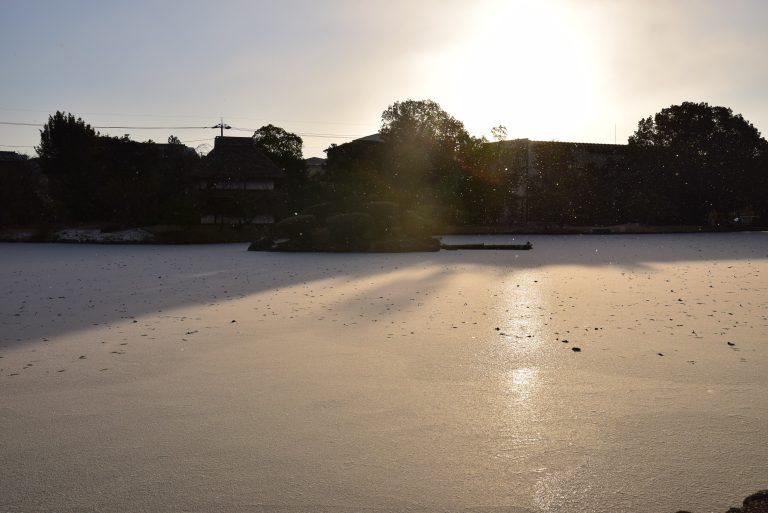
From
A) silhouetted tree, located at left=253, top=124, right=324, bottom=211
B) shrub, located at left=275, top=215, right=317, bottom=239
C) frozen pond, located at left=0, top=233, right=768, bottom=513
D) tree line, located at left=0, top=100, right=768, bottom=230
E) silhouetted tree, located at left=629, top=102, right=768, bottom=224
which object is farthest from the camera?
silhouetted tree, located at left=629, top=102, right=768, bottom=224

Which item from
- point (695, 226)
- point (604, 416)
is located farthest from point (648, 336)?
point (695, 226)

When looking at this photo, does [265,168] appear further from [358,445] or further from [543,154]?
[358,445]

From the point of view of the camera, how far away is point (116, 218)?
2941 centimetres

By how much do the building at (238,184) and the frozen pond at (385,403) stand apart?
21.6 meters

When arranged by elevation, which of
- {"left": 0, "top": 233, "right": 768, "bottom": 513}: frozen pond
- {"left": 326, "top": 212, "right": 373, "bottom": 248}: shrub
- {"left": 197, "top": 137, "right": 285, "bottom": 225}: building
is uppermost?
{"left": 197, "top": 137, "right": 285, "bottom": 225}: building

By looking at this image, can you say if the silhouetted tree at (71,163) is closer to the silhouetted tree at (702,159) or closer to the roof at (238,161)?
the roof at (238,161)

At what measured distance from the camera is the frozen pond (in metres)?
2.65

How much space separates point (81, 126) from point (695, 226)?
1432 inches

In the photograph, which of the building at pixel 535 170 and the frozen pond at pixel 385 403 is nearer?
the frozen pond at pixel 385 403

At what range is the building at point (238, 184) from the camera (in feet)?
98.6

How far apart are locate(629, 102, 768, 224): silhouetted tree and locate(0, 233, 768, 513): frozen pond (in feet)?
100

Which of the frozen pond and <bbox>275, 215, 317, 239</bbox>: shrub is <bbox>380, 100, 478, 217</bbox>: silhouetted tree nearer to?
<bbox>275, 215, 317, 239</bbox>: shrub

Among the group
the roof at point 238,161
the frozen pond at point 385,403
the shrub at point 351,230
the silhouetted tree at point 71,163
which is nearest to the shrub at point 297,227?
the shrub at point 351,230

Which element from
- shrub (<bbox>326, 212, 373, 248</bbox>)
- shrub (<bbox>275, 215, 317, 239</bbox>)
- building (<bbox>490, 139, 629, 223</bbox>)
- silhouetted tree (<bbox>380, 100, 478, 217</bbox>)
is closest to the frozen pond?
shrub (<bbox>326, 212, 373, 248</bbox>)
